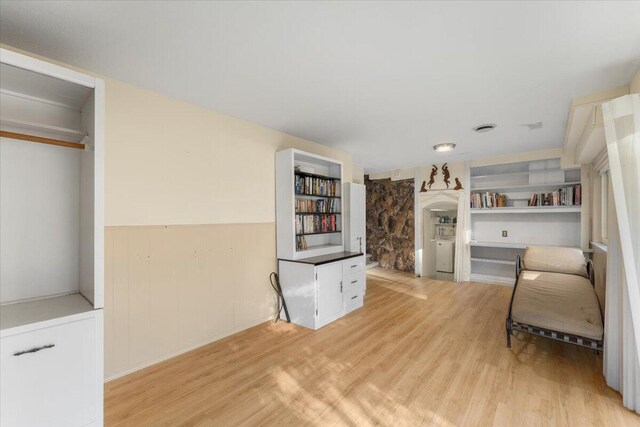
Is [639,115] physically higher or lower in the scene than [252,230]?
higher

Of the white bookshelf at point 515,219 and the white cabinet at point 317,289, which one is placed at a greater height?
the white bookshelf at point 515,219

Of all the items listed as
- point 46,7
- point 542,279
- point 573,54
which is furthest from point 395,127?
point 46,7

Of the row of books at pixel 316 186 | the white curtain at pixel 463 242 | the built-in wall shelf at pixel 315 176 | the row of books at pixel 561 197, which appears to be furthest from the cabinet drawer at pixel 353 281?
the row of books at pixel 561 197

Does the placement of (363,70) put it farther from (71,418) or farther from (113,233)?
(71,418)

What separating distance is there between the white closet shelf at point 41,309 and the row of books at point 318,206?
7.99 ft

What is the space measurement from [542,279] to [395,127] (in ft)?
8.75

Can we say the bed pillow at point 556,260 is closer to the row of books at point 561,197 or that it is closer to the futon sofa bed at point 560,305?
the futon sofa bed at point 560,305

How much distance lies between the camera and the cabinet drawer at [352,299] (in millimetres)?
3811

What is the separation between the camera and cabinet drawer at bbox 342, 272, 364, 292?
12.5 ft

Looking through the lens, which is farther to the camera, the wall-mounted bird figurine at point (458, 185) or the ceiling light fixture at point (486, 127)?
the wall-mounted bird figurine at point (458, 185)

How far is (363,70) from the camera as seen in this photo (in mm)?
2188

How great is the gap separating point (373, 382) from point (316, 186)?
2515 mm

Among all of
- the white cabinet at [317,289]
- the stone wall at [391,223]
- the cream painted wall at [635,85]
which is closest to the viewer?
the cream painted wall at [635,85]

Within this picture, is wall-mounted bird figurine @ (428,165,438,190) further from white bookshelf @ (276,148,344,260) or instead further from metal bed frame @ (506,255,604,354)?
metal bed frame @ (506,255,604,354)
